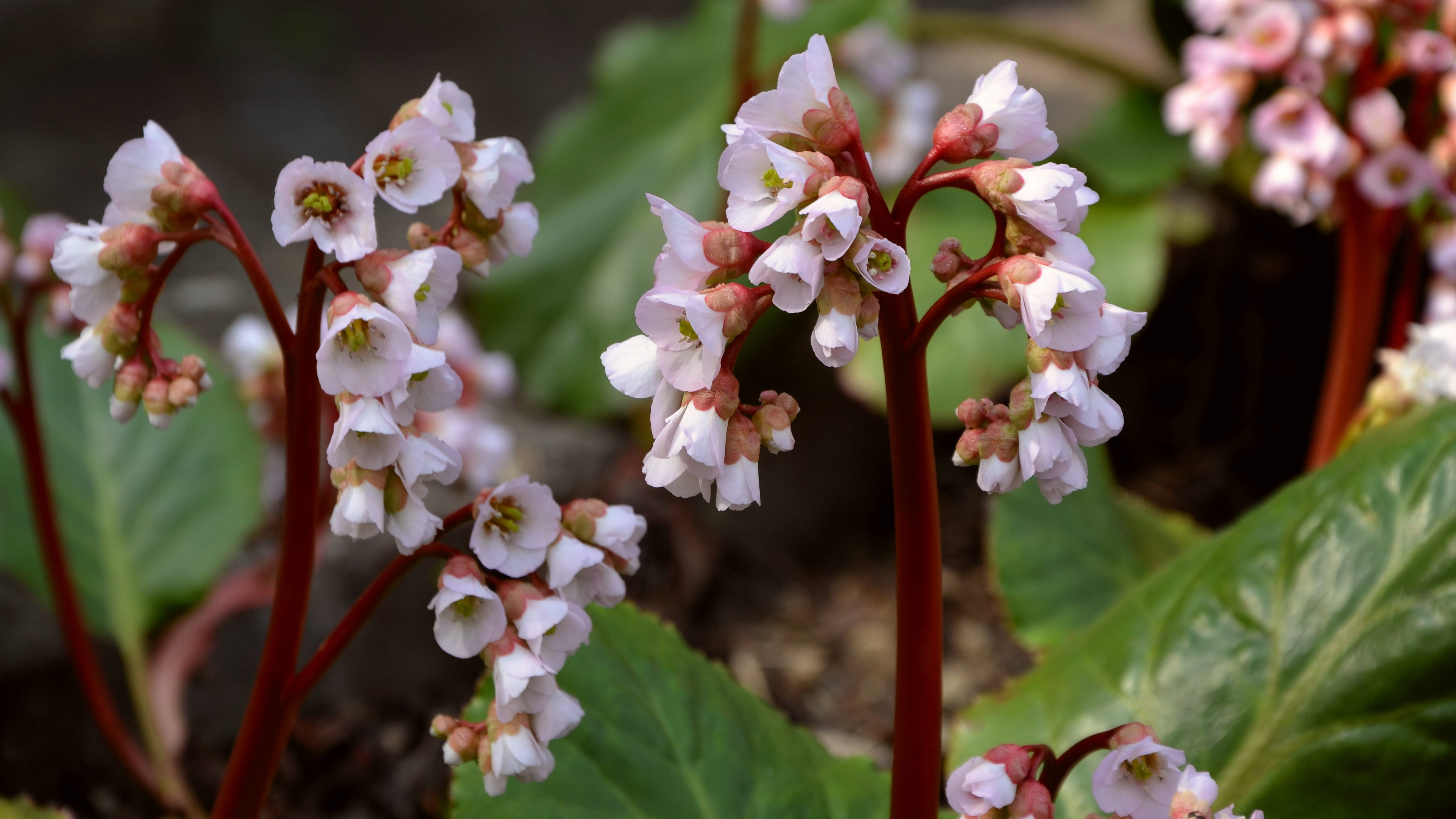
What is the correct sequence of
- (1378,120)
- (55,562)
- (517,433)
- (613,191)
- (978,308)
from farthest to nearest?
(613,191) → (517,433) → (978,308) → (1378,120) → (55,562)

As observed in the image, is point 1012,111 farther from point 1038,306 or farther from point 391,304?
point 391,304

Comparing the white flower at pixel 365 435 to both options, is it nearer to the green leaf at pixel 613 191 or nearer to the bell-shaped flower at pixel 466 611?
the bell-shaped flower at pixel 466 611

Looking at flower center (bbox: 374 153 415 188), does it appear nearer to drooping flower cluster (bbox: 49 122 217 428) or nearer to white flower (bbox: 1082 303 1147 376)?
drooping flower cluster (bbox: 49 122 217 428)

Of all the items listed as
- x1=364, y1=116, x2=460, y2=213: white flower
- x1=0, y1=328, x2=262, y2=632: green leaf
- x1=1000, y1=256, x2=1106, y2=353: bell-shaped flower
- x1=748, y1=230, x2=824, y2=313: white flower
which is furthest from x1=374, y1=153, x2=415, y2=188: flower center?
x1=0, y1=328, x2=262, y2=632: green leaf

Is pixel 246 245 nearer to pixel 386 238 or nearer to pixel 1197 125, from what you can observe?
pixel 1197 125

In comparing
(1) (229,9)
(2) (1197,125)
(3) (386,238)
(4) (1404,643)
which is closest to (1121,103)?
(2) (1197,125)

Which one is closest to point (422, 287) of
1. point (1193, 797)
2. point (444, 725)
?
point (444, 725)

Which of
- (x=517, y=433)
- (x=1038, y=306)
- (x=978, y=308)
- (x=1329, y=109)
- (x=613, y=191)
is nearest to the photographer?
(x=1038, y=306)
